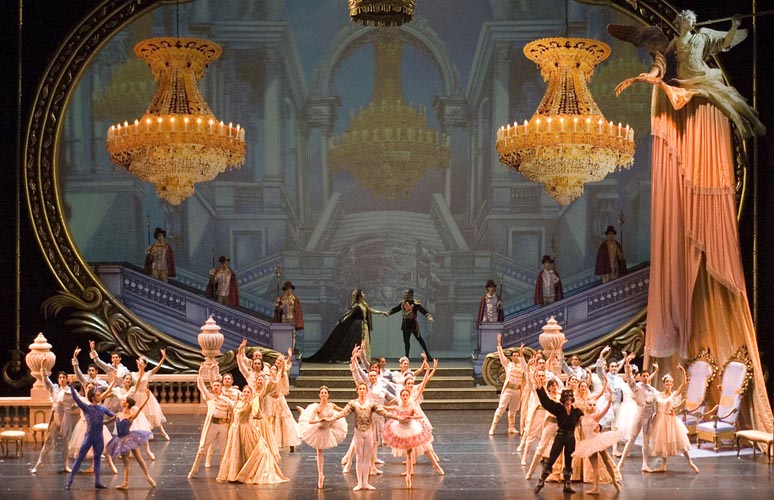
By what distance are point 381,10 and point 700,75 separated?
13.8 feet

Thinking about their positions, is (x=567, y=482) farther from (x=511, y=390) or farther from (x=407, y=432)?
(x=511, y=390)

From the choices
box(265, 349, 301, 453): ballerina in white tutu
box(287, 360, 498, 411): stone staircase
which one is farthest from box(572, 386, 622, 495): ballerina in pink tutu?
box(287, 360, 498, 411): stone staircase

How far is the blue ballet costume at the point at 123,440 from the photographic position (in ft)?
39.4

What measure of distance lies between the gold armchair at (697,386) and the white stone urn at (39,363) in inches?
319

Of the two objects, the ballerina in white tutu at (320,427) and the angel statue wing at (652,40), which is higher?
the angel statue wing at (652,40)

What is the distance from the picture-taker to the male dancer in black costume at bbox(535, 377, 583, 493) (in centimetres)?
1175

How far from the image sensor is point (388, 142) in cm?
2127

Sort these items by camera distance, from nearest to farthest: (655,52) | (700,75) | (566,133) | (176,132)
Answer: (566,133) < (700,75) < (176,132) < (655,52)

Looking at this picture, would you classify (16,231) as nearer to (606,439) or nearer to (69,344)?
(69,344)

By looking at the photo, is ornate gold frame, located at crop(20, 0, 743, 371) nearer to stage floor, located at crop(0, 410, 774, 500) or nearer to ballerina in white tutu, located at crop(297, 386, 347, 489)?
stage floor, located at crop(0, 410, 774, 500)

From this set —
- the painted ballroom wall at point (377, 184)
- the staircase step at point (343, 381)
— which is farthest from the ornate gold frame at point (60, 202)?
the painted ballroom wall at point (377, 184)

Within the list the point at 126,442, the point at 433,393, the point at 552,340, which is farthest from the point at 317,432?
the point at 433,393

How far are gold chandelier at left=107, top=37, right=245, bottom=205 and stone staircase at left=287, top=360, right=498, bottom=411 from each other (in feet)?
13.6

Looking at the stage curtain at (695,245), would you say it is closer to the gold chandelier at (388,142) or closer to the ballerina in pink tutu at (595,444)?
the ballerina in pink tutu at (595,444)
